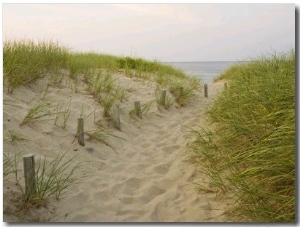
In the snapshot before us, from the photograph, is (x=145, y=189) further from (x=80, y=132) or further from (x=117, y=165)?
(x=80, y=132)

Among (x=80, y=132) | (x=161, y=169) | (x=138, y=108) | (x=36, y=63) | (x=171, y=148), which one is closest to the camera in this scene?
(x=161, y=169)

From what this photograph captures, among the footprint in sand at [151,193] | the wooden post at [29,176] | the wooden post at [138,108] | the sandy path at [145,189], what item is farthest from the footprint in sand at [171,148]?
the wooden post at [29,176]

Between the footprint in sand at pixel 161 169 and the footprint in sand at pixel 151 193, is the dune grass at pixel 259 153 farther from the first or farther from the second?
the footprint in sand at pixel 151 193

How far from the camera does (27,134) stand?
11.7ft

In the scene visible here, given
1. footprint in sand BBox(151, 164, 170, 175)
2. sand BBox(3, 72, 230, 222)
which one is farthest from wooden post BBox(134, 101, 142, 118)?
footprint in sand BBox(151, 164, 170, 175)

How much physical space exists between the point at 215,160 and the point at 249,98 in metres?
0.91

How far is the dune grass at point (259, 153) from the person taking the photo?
2258 mm

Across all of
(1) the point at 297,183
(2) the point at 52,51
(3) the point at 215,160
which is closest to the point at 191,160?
(3) the point at 215,160

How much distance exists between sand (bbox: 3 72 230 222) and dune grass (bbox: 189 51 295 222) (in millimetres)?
213

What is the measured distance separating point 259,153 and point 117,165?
1.75 metres

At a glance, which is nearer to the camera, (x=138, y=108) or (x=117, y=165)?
(x=117, y=165)

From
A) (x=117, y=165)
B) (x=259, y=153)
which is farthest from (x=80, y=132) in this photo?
(x=259, y=153)

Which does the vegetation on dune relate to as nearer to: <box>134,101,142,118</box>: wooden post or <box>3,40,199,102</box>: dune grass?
<box>3,40,199,102</box>: dune grass

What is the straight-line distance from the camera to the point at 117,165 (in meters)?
3.66
